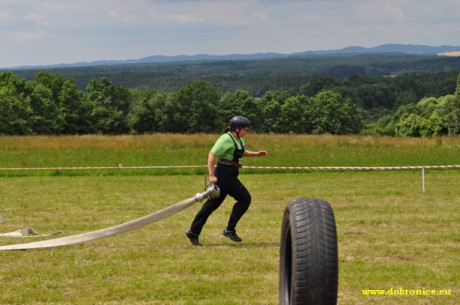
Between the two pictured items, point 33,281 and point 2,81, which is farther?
point 2,81

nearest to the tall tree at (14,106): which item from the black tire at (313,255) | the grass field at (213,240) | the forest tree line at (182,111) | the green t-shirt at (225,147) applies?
the forest tree line at (182,111)

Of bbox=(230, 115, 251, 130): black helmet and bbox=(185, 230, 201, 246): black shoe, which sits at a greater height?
bbox=(230, 115, 251, 130): black helmet

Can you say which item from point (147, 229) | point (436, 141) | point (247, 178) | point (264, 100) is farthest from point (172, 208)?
point (264, 100)

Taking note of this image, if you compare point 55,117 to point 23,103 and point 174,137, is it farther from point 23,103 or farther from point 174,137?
point 174,137

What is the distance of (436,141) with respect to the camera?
104ft

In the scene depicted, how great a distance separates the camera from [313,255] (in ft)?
15.4

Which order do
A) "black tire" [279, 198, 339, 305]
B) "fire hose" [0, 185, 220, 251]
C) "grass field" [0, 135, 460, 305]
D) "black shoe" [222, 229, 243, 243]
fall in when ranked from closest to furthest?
1. "black tire" [279, 198, 339, 305]
2. "grass field" [0, 135, 460, 305]
3. "fire hose" [0, 185, 220, 251]
4. "black shoe" [222, 229, 243, 243]

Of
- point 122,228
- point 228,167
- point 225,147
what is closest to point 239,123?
point 225,147

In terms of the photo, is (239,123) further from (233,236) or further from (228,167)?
(233,236)

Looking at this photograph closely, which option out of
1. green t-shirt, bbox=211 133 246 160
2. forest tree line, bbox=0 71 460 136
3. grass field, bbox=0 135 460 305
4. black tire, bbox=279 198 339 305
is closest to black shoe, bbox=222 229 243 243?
grass field, bbox=0 135 460 305

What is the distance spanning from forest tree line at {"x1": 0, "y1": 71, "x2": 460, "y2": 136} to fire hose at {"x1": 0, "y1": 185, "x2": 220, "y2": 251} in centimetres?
7081

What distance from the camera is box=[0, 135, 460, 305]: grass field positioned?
24.4ft

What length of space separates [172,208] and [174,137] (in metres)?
26.3

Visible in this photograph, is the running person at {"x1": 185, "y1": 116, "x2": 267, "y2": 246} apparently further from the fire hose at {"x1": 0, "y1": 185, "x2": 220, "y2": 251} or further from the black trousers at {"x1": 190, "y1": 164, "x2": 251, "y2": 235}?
the fire hose at {"x1": 0, "y1": 185, "x2": 220, "y2": 251}
